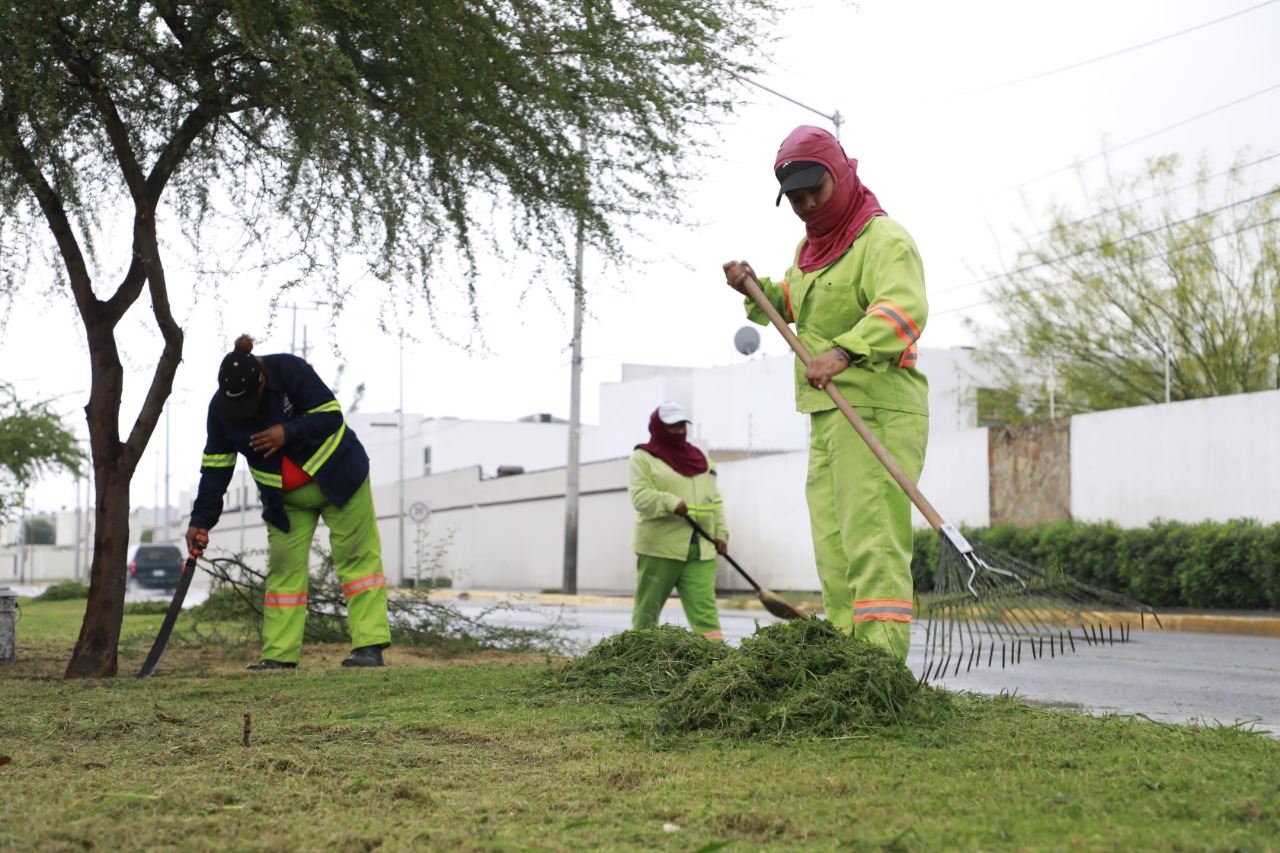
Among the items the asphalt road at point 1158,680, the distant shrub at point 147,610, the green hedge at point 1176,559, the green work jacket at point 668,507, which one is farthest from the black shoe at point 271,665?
the distant shrub at point 147,610

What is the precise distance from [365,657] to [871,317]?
3.92 meters

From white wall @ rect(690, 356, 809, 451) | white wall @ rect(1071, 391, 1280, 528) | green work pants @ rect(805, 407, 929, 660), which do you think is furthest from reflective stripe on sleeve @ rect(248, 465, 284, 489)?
white wall @ rect(690, 356, 809, 451)

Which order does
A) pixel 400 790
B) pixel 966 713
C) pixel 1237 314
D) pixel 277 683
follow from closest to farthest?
pixel 400 790, pixel 966 713, pixel 277 683, pixel 1237 314

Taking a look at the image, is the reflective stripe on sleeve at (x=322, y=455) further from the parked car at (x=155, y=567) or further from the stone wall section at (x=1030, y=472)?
the parked car at (x=155, y=567)

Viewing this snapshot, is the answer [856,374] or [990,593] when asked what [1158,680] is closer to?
[990,593]

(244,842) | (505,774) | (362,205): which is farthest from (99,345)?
(244,842)

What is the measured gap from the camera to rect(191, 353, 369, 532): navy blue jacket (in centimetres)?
717

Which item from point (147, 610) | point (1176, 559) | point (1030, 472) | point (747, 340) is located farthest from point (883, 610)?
point (747, 340)

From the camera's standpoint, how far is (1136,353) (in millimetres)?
24562

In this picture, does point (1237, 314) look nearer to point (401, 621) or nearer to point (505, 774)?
point (401, 621)

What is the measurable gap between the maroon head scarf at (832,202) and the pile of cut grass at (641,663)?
165cm

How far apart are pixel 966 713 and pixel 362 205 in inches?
151

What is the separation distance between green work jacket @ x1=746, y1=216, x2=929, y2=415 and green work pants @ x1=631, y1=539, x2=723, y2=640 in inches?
127

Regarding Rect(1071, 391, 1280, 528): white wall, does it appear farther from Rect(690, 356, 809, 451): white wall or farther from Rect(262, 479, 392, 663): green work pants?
Rect(690, 356, 809, 451): white wall
